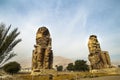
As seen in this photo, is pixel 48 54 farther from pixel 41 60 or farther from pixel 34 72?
pixel 34 72

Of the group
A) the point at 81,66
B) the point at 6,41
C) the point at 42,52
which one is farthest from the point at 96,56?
the point at 81,66

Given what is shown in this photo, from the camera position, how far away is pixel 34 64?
2909 cm

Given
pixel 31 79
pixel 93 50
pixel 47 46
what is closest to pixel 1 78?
pixel 31 79

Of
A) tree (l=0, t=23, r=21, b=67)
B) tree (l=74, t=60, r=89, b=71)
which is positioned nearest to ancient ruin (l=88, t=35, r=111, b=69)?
tree (l=0, t=23, r=21, b=67)

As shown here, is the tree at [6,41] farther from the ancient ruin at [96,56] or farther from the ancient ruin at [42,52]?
the ancient ruin at [96,56]

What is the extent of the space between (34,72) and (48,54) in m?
3.16

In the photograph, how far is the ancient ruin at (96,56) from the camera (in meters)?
33.2

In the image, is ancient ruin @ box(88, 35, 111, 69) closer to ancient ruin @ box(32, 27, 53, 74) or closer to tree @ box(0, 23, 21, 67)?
ancient ruin @ box(32, 27, 53, 74)

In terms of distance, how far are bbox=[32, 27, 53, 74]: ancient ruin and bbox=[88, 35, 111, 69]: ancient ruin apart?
7694mm

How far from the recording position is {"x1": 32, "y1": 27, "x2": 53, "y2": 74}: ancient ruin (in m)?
28.8

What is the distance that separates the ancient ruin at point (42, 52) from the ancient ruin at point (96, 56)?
7694 mm

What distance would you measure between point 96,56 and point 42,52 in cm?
934

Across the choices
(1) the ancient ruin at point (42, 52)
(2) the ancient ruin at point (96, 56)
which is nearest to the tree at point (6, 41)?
(1) the ancient ruin at point (42, 52)

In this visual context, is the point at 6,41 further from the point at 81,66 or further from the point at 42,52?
the point at 81,66
